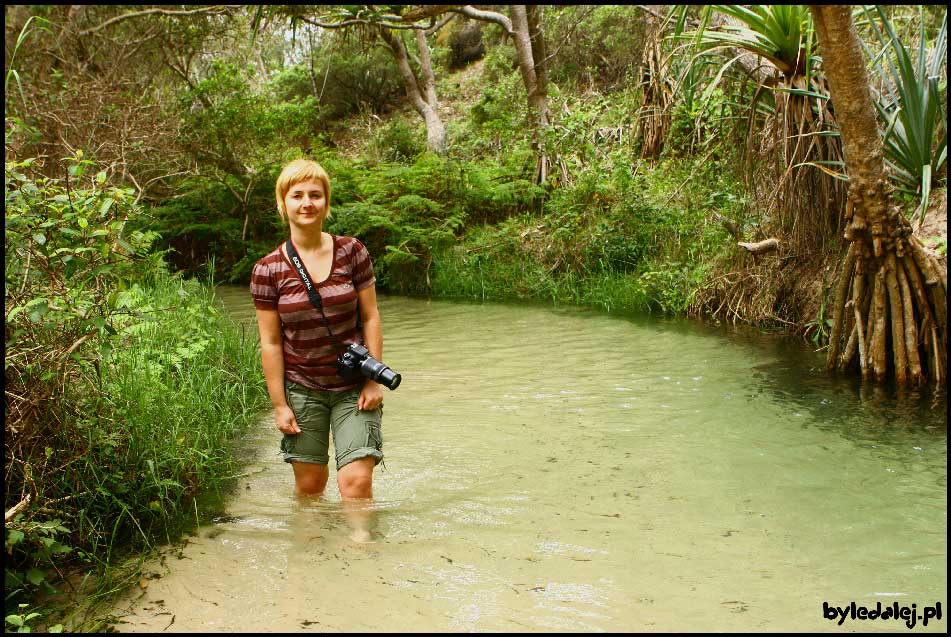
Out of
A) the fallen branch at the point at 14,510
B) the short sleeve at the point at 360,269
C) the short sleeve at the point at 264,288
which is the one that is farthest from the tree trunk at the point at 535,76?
the fallen branch at the point at 14,510

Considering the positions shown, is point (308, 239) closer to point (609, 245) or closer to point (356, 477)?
point (356, 477)

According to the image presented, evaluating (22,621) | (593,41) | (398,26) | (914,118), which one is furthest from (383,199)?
(22,621)

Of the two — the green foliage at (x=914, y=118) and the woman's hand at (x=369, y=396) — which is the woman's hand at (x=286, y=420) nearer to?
the woman's hand at (x=369, y=396)

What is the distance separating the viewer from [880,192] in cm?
555

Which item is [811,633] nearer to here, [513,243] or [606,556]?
[606,556]

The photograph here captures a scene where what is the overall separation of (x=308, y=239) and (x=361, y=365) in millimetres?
661

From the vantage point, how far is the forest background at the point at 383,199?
11.5 feet

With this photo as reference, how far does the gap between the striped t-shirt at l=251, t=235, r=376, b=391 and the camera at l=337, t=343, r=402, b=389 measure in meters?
0.10

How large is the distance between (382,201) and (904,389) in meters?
9.47

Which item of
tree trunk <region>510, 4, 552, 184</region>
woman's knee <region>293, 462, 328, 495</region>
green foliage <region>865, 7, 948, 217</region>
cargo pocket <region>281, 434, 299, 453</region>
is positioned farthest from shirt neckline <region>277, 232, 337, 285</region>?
tree trunk <region>510, 4, 552, 184</region>

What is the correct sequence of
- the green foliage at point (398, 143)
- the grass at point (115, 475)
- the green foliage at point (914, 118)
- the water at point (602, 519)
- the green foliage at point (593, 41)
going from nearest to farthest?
the water at point (602, 519)
the grass at point (115, 475)
the green foliage at point (914, 118)
the green foliage at point (398, 143)
the green foliage at point (593, 41)

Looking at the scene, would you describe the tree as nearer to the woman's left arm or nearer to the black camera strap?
the black camera strap

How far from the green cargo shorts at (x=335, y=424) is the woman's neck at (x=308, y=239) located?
0.67 metres

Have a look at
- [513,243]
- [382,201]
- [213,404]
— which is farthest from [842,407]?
[382,201]
